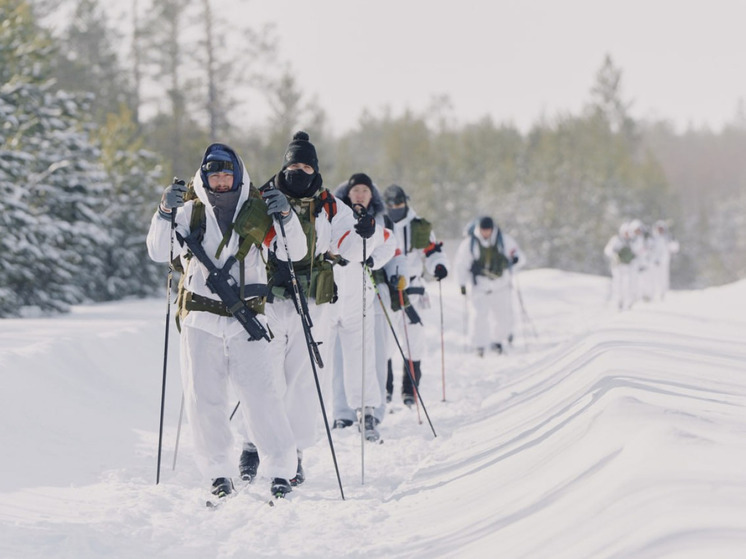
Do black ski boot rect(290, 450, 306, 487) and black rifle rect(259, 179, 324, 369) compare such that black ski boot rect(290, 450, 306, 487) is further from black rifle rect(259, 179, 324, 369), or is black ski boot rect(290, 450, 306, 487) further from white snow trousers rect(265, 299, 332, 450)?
black rifle rect(259, 179, 324, 369)

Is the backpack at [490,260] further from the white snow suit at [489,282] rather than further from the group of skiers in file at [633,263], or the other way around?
the group of skiers in file at [633,263]

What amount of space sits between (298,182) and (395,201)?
11.0ft

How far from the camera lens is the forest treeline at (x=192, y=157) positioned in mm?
15406

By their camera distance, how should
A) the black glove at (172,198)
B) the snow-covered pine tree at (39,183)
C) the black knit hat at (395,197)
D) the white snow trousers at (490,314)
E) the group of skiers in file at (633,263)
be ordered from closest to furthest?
the black glove at (172,198), the black knit hat at (395,197), the white snow trousers at (490,314), the snow-covered pine tree at (39,183), the group of skiers in file at (633,263)

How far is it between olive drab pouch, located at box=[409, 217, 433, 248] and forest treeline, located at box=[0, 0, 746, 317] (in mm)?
7900

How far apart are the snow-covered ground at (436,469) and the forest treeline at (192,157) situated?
7495 mm

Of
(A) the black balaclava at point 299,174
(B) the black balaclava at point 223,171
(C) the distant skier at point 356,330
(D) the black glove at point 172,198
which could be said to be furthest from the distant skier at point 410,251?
(D) the black glove at point 172,198

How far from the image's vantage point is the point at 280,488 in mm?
4945

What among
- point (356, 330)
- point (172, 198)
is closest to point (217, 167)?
point (172, 198)

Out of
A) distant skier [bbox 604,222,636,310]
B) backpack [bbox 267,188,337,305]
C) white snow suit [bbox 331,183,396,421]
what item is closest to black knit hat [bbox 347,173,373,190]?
→ white snow suit [bbox 331,183,396,421]

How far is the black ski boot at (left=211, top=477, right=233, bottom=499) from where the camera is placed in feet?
15.9

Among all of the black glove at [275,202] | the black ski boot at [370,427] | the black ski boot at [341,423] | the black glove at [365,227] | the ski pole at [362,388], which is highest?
the black glove at [275,202]

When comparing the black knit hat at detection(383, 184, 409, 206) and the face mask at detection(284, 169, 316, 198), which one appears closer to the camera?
the face mask at detection(284, 169, 316, 198)

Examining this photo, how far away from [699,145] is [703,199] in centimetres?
1708
